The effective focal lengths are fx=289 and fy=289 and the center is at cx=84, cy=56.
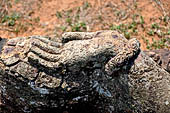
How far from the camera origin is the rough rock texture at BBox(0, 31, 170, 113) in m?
2.35

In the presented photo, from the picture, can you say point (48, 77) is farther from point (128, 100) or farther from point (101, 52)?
point (128, 100)

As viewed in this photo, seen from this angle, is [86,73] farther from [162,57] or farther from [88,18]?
[88,18]

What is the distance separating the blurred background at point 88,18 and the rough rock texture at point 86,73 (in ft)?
8.45

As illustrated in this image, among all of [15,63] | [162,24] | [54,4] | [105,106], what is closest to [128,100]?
[105,106]

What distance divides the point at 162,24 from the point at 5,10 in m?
3.06

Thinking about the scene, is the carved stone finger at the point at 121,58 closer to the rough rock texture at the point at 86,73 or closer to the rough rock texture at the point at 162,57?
the rough rock texture at the point at 86,73

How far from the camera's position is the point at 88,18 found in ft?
18.0

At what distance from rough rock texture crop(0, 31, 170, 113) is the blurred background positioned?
2577 mm

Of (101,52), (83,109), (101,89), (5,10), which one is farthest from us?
(5,10)

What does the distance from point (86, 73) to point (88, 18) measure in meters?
3.20

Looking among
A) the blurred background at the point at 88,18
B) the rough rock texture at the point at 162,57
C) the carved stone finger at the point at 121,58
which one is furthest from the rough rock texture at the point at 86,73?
the blurred background at the point at 88,18

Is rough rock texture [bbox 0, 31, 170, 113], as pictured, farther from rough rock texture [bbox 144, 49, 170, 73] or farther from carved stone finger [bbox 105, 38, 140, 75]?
rough rock texture [bbox 144, 49, 170, 73]

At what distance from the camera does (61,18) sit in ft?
18.4

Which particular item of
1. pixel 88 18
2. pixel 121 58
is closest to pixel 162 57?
pixel 121 58
